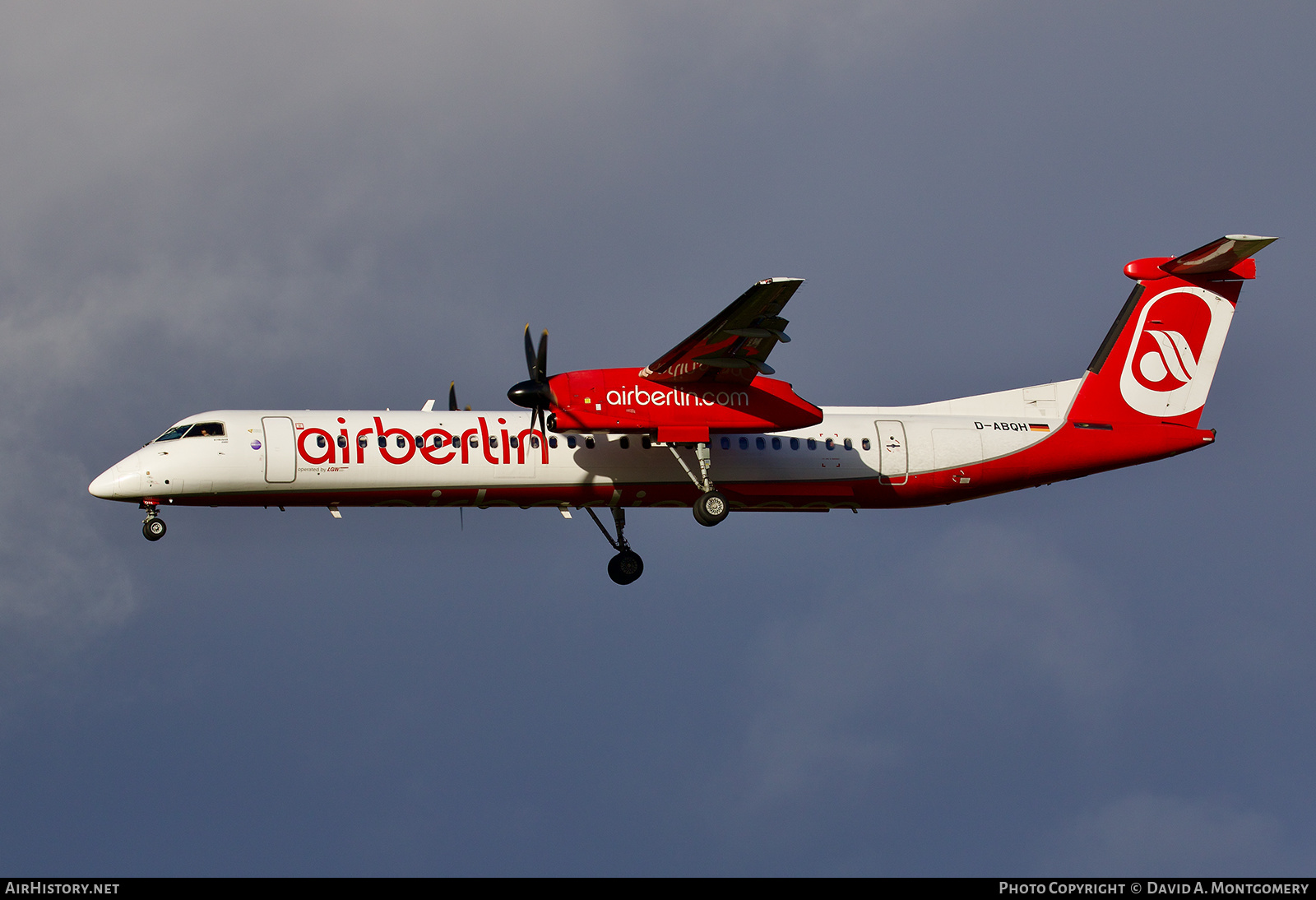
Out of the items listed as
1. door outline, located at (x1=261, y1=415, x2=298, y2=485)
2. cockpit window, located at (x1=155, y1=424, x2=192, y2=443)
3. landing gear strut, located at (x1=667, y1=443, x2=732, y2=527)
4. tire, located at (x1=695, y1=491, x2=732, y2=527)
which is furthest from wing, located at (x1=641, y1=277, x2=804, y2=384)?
cockpit window, located at (x1=155, y1=424, x2=192, y2=443)

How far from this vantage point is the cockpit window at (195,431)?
27.2 meters

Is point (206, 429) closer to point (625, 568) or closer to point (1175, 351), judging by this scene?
point (625, 568)

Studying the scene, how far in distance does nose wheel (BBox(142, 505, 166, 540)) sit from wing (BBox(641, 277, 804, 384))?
29.3 feet

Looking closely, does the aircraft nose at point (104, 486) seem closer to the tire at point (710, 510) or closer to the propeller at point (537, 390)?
the propeller at point (537, 390)

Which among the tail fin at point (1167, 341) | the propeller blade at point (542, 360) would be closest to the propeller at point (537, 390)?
the propeller blade at point (542, 360)

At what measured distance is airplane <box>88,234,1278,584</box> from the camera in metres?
27.0

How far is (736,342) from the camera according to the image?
26922 mm

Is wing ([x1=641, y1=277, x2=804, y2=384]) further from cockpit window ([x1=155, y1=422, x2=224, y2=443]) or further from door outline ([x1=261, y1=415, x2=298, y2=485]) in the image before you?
cockpit window ([x1=155, y1=422, x2=224, y2=443])

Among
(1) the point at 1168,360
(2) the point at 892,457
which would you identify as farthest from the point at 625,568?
(1) the point at 1168,360
